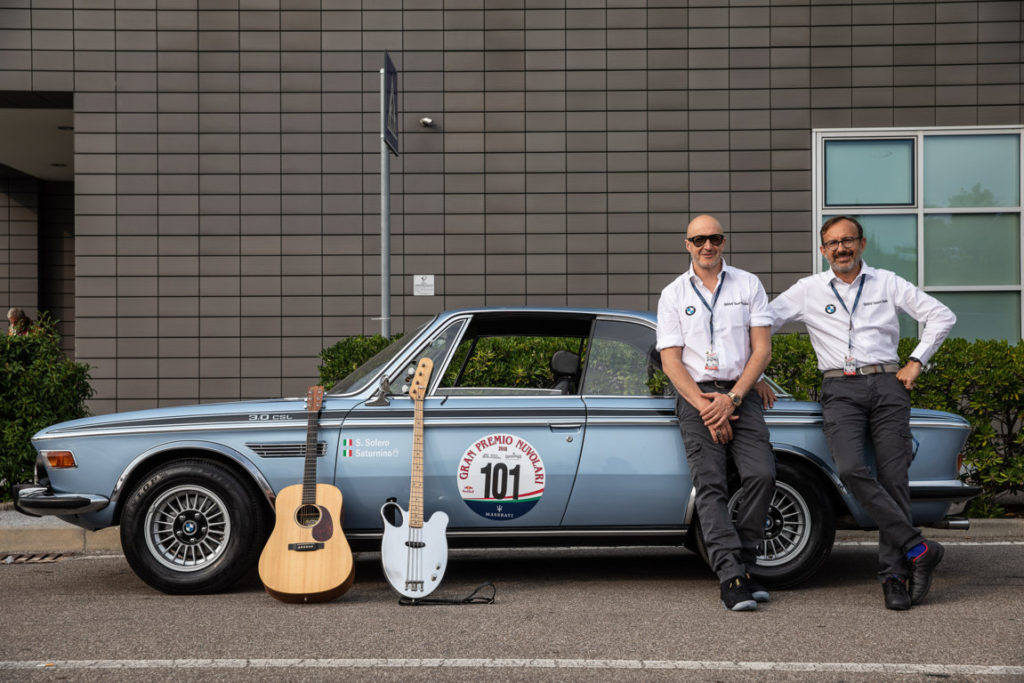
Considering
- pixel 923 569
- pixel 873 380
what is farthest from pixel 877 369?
pixel 923 569

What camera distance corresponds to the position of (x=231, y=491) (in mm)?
5270

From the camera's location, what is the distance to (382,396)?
5.47 m

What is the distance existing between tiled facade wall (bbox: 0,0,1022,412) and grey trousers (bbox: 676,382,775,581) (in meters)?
6.71

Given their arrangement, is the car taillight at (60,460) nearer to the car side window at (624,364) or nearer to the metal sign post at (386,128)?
the car side window at (624,364)

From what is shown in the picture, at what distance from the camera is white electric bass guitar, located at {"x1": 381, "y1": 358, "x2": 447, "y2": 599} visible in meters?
5.12

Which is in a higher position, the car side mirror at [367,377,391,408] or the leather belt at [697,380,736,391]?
the leather belt at [697,380,736,391]

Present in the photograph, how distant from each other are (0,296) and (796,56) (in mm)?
12879

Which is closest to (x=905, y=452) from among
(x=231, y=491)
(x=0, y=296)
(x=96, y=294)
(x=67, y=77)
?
(x=231, y=491)

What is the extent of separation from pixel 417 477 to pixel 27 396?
4.36 metres

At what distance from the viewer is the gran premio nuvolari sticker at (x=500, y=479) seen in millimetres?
5320

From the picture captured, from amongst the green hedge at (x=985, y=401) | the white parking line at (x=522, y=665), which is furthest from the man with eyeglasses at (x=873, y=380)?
the green hedge at (x=985, y=401)

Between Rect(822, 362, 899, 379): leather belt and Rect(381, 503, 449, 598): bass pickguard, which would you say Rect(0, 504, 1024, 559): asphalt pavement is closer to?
Rect(822, 362, 899, 379): leather belt

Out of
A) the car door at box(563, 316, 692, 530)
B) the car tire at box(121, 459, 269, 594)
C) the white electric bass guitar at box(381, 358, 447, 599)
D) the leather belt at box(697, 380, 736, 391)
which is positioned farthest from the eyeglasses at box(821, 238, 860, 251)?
the car tire at box(121, 459, 269, 594)

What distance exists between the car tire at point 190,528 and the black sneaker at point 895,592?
3.20 metres
